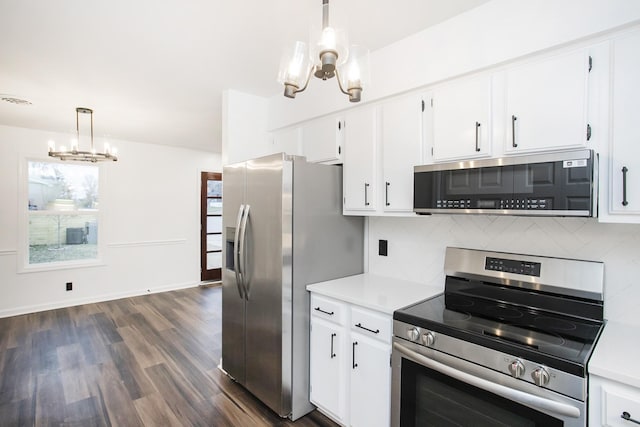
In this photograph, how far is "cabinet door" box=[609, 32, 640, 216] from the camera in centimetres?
133

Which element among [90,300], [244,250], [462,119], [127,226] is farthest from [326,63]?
[90,300]

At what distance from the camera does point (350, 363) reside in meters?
2.01

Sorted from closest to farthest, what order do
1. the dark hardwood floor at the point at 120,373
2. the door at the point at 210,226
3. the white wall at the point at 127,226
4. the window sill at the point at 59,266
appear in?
the dark hardwood floor at the point at 120,373 < the white wall at the point at 127,226 < the window sill at the point at 59,266 < the door at the point at 210,226

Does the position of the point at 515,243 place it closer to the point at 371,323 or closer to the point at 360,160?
the point at 371,323

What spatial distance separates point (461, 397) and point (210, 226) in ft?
18.5

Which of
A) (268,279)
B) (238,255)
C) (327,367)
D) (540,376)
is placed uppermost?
(238,255)

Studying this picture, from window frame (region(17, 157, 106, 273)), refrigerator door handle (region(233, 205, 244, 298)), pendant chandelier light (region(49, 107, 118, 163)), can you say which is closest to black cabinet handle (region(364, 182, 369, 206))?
refrigerator door handle (region(233, 205, 244, 298))

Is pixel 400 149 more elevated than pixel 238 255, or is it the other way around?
pixel 400 149

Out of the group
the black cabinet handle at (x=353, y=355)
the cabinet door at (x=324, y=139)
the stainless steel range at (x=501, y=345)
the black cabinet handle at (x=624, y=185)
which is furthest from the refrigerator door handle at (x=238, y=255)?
the black cabinet handle at (x=624, y=185)

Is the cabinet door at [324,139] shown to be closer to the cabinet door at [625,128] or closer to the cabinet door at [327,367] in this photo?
the cabinet door at [327,367]

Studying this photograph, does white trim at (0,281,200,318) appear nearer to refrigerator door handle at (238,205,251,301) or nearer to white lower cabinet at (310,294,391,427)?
refrigerator door handle at (238,205,251,301)

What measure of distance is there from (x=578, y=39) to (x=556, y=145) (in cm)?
47

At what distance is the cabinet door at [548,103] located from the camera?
4.77 ft

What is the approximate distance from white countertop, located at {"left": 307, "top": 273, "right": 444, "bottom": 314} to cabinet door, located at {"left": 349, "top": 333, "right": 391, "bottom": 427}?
0.22 meters
